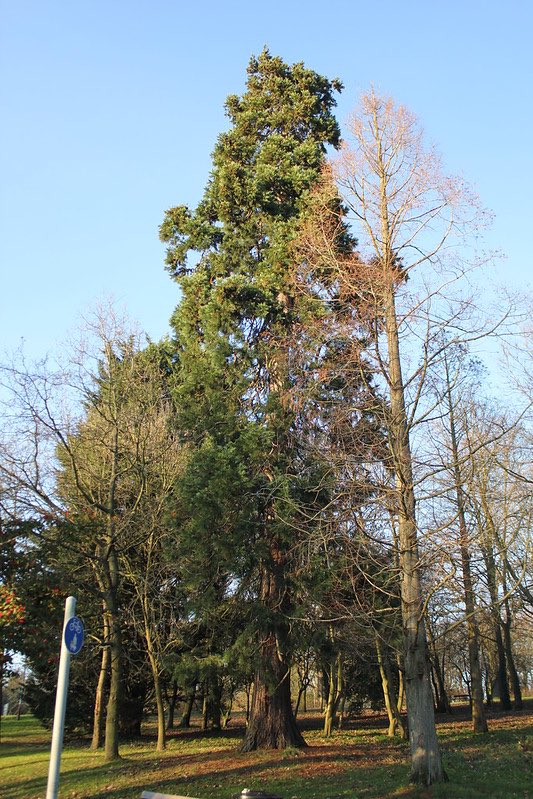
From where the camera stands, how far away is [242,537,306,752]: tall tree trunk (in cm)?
1559

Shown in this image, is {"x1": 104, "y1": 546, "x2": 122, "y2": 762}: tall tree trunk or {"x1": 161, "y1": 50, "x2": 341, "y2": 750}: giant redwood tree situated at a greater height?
{"x1": 161, "y1": 50, "x2": 341, "y2": 750}: giant redwood tree

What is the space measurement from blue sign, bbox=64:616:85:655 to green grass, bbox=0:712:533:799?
550 cm

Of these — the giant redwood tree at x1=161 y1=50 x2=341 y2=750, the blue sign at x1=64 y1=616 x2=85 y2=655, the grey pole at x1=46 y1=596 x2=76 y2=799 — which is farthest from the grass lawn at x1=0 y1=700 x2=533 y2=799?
the blue sign at x1=64 y1=616 x2=85 y2=655

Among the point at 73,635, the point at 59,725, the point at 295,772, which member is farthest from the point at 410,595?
the point at 59,725

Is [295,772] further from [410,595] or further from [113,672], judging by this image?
[113,672]

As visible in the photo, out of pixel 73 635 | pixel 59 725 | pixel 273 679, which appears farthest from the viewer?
pixel 273 679

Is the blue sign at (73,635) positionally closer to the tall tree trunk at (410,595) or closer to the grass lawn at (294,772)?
the tall tree trunk at (410,595)

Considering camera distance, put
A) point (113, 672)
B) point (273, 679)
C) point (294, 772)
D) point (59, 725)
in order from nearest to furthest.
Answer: point (59, 725) < point (294, 772) < point (273, 679) < point (113, 672)

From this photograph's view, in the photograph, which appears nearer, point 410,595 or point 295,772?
point 410,595

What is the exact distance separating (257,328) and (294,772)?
11019 mm

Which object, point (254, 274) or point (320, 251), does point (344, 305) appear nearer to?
point (320, 251)

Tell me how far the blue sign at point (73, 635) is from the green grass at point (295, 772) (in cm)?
550

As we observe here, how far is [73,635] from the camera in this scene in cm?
707

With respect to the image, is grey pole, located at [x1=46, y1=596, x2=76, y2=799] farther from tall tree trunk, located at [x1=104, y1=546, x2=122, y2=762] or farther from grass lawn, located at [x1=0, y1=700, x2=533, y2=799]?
tall tree trunk, located at [x1=104, y1=546, x2=122, y2=762]
